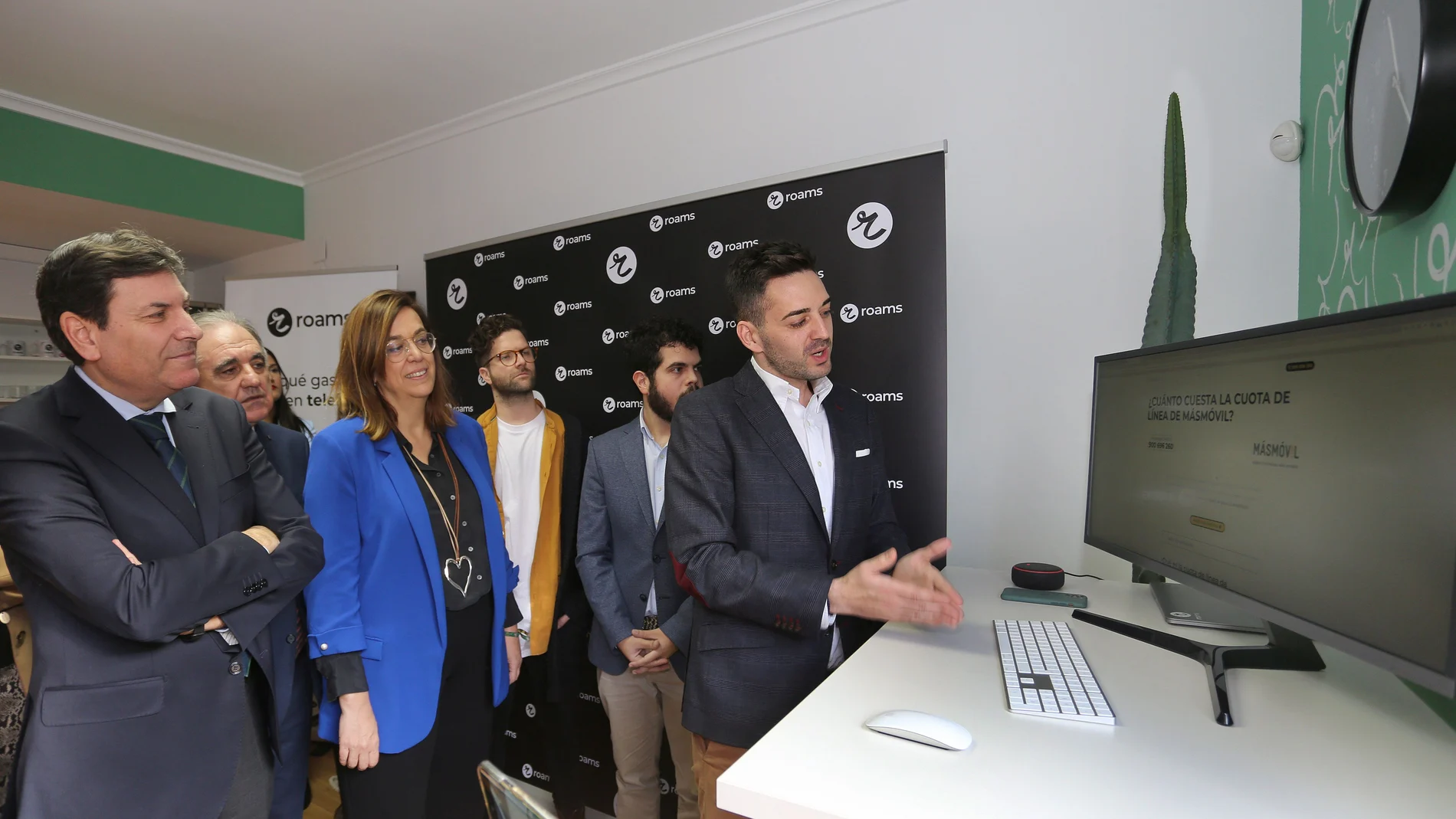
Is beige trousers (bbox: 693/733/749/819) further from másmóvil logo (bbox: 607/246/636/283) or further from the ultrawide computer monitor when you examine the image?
másmóvil logo (bbox: 607/246/636/283)

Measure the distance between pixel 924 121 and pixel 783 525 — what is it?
1808mm

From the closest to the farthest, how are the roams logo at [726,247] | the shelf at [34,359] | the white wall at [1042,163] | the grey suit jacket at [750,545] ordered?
the grey suit jacket at [750,545], the white wall at [1042,163], the roams logo at [726,247], the shelf at [34,359]

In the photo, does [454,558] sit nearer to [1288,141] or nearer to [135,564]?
[135,564]

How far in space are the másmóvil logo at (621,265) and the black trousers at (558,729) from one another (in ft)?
5.16

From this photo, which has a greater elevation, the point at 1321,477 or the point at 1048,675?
the point at 1321,477

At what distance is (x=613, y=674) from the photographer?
8.27ft

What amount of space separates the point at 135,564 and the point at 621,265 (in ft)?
6.65

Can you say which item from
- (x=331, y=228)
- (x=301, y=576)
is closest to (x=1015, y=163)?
(x=301, y=576)

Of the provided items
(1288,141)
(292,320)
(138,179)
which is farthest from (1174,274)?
(138,179)

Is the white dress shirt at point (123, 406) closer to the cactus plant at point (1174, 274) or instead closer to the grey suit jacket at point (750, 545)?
the grey suit jacket at point (750, 545)

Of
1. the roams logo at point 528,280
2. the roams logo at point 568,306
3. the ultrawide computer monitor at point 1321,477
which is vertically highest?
the roams logo at point 528,280

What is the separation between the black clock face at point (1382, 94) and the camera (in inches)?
45.4

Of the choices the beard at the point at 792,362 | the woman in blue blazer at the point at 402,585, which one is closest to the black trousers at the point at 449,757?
the woman in blue blazer at the point at 402,585

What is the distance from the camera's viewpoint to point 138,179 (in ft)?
13.5
